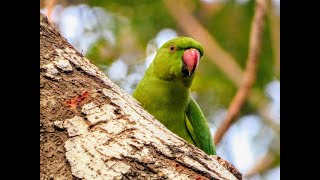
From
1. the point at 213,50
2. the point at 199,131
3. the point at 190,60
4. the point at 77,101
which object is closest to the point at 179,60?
the point at 190,60

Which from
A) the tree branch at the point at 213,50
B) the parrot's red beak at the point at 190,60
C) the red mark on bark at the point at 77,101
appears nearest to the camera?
the red mark on bark at the point at 77,101

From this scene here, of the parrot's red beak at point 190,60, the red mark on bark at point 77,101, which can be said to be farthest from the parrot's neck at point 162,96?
the red mark on bark at point 77,101

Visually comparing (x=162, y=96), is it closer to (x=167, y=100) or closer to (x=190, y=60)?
(x=167, y=100)

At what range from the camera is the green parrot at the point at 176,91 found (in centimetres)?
325

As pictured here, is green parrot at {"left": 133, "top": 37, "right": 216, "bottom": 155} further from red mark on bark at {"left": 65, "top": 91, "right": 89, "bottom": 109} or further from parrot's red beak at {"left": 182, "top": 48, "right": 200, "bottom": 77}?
red mark on bark at {"left": 65, "top": 91, "right": 89, "bottom": 109}

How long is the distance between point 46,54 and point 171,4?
280 cm

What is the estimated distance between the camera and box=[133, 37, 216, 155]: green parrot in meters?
3.25

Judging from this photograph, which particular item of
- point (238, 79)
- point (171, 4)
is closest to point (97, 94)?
point (238, 79)

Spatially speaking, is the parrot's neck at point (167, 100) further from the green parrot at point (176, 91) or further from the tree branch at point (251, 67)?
the tree branch at point (251, 67)

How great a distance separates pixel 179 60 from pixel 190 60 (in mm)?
99

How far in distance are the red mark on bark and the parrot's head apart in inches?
58.4
